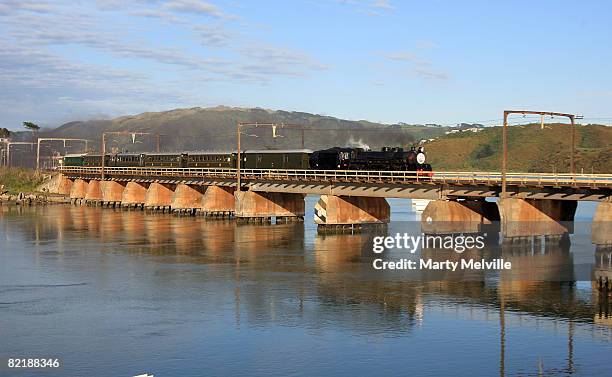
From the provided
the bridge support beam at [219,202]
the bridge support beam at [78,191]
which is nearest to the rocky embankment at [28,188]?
the bridge support beam at [78,191]

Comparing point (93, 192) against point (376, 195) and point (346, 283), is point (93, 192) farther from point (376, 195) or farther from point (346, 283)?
point (346, 283)

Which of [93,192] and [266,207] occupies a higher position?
[93,192]

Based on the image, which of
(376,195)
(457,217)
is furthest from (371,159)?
(457,217)

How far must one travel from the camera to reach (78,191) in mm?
142625

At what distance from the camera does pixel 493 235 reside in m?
70.6

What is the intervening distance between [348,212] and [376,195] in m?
6.14

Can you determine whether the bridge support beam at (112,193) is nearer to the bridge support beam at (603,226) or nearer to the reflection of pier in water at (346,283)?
the reflection of pier in water at (346,283)

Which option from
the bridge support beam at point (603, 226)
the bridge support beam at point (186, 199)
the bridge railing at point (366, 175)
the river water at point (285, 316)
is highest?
the bridge railing at point (366, 175)

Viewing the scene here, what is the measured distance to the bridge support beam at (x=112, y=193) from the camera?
428 feet

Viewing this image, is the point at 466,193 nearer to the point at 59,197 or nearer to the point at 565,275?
the point at 565,275

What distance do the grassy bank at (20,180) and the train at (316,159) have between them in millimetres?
49308

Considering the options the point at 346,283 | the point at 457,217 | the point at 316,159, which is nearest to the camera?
the point at 346,283

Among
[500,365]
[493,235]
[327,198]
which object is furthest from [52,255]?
[500,365]

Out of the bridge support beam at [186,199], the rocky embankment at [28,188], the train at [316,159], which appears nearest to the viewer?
the train at [316,159]
